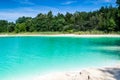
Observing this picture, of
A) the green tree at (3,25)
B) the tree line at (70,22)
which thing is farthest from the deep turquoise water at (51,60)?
the green tree at (3,25)

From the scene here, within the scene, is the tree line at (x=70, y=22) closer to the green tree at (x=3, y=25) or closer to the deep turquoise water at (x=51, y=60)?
the green tree at (x=3, y=25)

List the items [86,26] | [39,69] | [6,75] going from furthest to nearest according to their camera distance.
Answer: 1. [86,26]
2. [39,69]
3. [6,75]

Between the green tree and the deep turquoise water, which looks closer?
the deep turquoise water

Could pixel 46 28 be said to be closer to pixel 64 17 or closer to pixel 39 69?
pixel 64 17

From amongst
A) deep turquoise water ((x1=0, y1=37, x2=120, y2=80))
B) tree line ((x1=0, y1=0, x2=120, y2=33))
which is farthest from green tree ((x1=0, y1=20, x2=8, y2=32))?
deep turquoise water ((x1=0, y1=37, x2=120, y2=80))

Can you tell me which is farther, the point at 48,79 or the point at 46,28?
the point at 46,28

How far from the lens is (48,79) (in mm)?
11875

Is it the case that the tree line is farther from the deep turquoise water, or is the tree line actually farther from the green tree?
the deep turquoise water

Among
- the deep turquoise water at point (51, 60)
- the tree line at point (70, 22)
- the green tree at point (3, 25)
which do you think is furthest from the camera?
the green tree at point (3, 25)

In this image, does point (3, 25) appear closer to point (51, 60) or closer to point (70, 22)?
point (70, 22)

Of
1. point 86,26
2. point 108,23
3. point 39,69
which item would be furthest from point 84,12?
point 39,69

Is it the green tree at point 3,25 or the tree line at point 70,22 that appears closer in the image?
the tree line at point 70,22

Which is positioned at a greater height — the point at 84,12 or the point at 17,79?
the point at 84,12

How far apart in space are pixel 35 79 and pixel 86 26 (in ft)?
219
